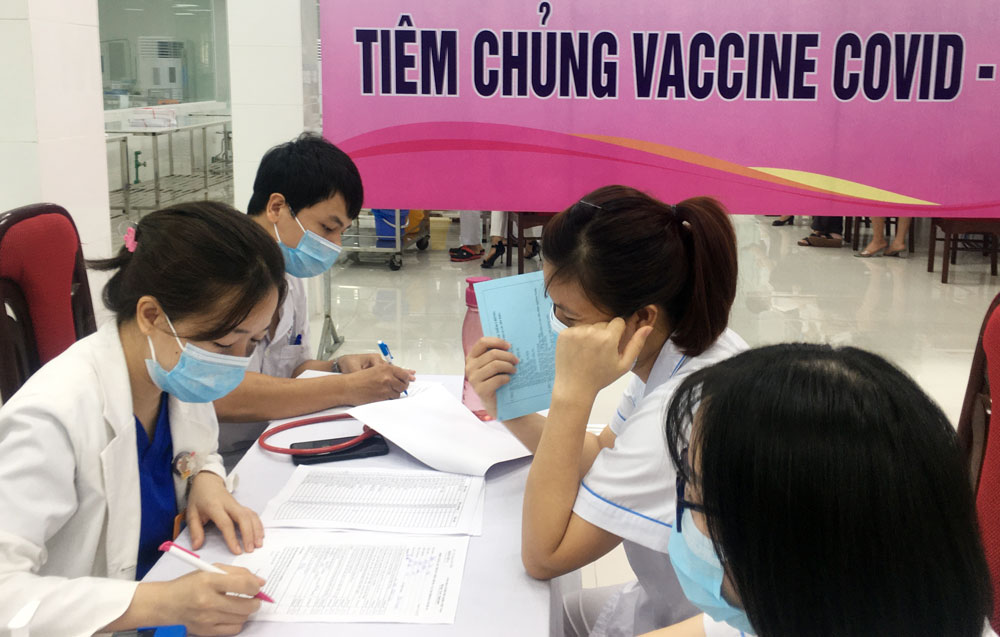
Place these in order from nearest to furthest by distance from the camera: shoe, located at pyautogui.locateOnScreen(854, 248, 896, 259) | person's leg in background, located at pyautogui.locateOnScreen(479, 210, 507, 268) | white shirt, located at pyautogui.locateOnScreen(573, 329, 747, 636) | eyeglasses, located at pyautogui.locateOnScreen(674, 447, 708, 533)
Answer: eyeglasses, located at pyautogui.locateOnScreen(674, 447, 708, 533) → white shirt, located at pyautogui.locateOnScreen(573, 329, 747, 636) → person's leg in background, located at pyautogui.locateOnScreen(479, 210, 507, 268) → shoe, located at pyautogui.locateOnScreen(854, 248, 896, 259)

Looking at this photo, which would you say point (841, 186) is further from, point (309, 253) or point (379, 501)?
point (379, 501)

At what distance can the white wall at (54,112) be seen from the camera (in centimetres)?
261

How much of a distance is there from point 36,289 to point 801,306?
15.2 ft

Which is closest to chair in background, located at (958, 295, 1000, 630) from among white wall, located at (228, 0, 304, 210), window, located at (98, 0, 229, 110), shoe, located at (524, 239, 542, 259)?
white wall, located at (228, 0, 304, 210)

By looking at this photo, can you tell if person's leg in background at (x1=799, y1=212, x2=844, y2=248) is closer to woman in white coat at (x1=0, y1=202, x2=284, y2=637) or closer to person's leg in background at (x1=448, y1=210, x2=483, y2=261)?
person's leg in background at (x1=448, y1=210, x2=483, y2=261)

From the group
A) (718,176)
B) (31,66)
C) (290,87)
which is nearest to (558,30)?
(718,176)

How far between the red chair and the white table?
1.31 feet

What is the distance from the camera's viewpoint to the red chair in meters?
1.46

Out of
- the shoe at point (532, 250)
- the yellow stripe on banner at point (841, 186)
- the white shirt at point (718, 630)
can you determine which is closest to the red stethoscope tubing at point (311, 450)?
the white shirt at point (718, 630)

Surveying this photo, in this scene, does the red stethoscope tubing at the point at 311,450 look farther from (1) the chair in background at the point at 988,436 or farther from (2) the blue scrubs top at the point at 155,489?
(1) the chair in background at the point at 988,436

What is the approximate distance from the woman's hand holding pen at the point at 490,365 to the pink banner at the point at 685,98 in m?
Answer: 2.44

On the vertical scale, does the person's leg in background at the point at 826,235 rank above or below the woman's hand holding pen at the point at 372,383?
below

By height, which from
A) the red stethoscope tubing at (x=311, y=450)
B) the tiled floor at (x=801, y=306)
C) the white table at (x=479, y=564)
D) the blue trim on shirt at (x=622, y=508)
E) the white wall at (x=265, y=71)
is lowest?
the tiled floor at (x=801, y=306)

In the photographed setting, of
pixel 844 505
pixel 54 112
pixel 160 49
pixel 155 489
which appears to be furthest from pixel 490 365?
pixel 160 49
